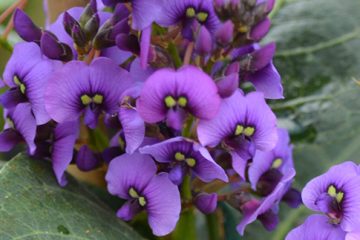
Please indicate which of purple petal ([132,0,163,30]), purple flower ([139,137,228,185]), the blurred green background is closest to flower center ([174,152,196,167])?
purple flower ([139,137,228,185])

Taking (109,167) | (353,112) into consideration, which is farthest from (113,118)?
(353,112)

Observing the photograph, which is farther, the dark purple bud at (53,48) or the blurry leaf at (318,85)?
the blurry leaf at (318,85)

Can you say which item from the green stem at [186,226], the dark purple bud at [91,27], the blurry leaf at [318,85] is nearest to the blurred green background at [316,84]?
the blurry leaf at [318,85]

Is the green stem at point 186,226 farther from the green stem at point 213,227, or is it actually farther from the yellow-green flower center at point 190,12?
the yellow-green flower center at point 190,12

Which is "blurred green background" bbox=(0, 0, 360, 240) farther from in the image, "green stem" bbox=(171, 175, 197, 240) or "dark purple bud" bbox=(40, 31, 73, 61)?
"dark purple bud" bbox=(40, 31, 73, 61)

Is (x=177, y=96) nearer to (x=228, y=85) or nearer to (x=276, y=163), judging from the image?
(x=228, y=85)

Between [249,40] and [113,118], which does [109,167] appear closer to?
[113,118]
